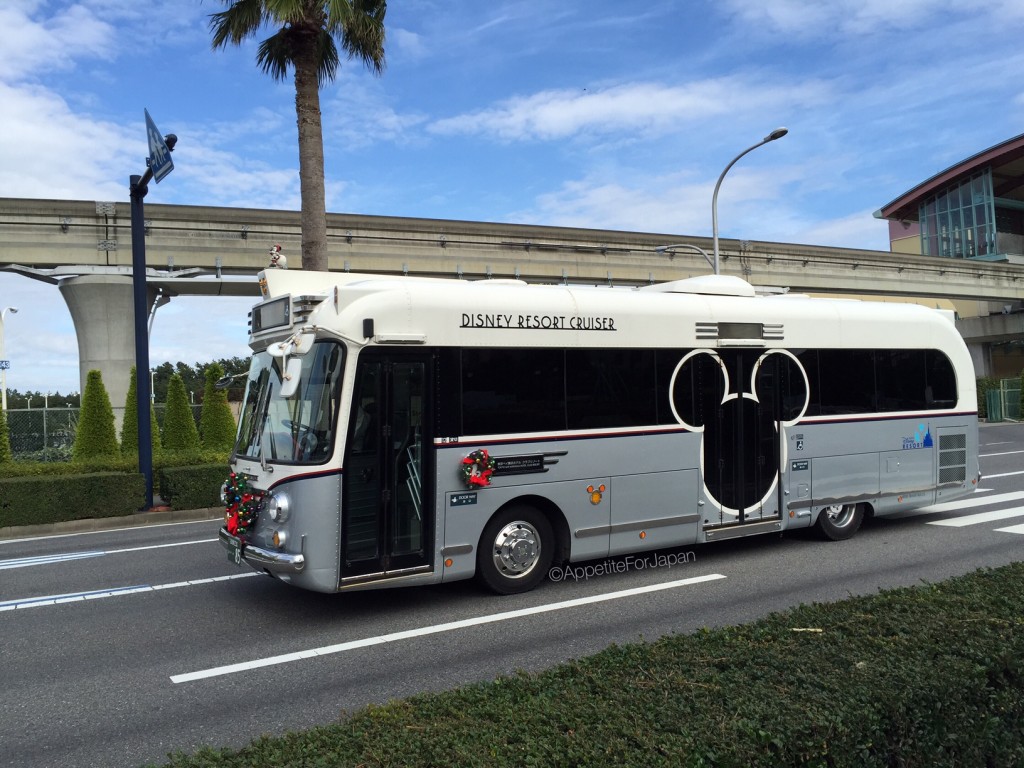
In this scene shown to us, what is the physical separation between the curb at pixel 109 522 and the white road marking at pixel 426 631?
955 cm

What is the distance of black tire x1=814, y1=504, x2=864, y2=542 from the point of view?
10867 millimetres

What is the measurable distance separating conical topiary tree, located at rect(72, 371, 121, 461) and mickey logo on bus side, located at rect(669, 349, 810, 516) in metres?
13.4

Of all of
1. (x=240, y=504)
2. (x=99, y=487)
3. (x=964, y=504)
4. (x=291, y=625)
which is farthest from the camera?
(x=99, y=487)

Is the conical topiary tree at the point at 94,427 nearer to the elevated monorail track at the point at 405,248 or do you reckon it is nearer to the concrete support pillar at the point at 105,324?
the concrete support pillar at the point at 105,324

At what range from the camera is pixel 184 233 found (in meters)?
25.1

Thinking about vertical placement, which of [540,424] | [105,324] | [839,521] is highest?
[105,324]

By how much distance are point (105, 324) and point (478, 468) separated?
20883 mm


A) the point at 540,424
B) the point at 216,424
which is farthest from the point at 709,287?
the point at 216,424

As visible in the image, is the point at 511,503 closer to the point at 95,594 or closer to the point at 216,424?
the point at 95,594

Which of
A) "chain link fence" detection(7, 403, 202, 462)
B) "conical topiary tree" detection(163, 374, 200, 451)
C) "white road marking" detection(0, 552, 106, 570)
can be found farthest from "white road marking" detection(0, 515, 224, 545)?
"chain link fence" detection(7, 403, 202, 462)

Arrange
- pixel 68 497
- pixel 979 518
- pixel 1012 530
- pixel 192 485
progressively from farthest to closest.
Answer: pixel 192 485, pixel 68 497, pixel 979 518, pixel 1012 530

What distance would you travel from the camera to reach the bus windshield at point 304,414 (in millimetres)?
7359

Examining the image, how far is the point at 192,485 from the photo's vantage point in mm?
16094

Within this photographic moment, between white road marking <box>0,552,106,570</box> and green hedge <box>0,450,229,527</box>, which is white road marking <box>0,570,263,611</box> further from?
green hedge <box>0,450,229,527</box>
